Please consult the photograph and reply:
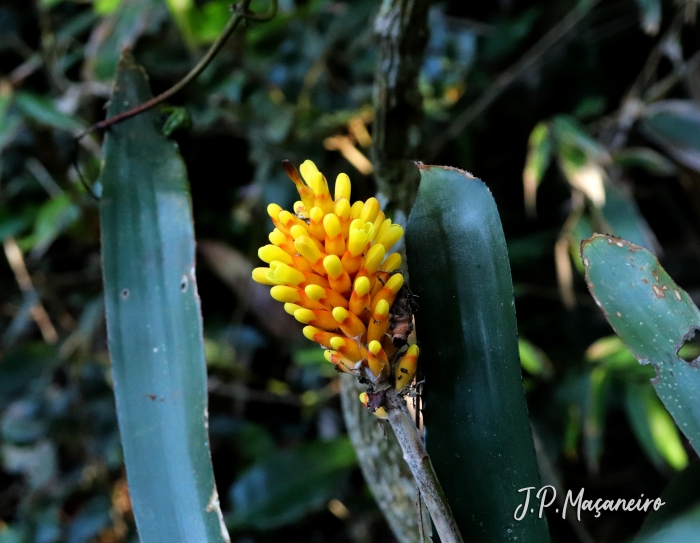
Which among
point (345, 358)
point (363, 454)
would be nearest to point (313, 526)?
point (363, 454)

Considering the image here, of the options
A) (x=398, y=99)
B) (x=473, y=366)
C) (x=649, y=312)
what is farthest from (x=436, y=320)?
(x=398, y=99)

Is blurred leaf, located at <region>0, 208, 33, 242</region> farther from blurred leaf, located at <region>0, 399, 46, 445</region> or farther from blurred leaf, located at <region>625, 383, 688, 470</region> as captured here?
blurred leaf, located at <region>625, 383, 688, 470</region>

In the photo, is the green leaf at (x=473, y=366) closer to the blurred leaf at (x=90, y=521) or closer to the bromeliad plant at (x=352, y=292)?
the bromeliad plant at (x=352, y=292)

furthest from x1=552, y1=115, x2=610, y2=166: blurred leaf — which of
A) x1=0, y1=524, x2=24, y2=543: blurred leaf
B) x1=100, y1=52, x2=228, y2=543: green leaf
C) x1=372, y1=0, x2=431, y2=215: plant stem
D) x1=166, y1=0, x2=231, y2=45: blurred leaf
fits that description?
x1=0, y1=524, x2=24, y2=543: blurred leaf

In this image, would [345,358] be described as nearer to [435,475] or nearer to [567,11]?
[435,475]

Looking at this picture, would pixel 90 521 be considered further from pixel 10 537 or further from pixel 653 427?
pixel 653 427

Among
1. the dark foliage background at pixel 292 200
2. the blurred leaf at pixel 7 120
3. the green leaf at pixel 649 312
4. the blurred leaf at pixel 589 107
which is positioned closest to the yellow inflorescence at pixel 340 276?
the green leaf at pixel 649 312
